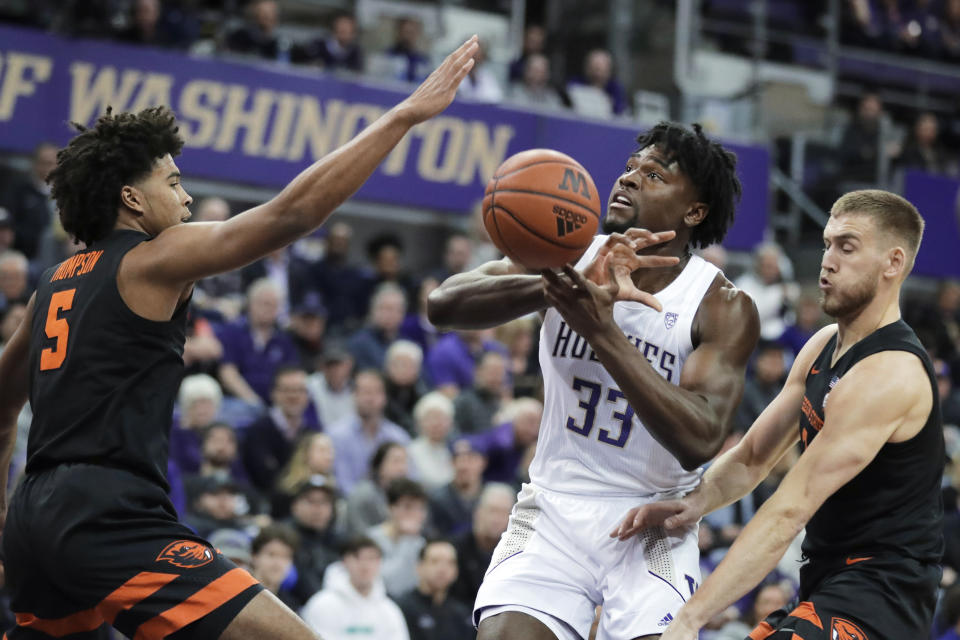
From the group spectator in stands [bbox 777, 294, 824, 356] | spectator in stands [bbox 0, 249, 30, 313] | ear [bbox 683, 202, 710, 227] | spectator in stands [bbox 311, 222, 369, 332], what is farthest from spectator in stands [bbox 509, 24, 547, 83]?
ear [bbox 683, 202, 710, 227]

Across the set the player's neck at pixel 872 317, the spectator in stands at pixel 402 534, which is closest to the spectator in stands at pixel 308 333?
the spectator in stands at pixel 402 534

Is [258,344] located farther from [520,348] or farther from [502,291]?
[502,291]

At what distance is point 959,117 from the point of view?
18.1m

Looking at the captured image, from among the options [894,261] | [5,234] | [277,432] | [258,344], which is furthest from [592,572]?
[5,234]

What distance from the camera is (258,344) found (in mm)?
10328

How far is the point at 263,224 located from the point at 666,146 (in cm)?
163

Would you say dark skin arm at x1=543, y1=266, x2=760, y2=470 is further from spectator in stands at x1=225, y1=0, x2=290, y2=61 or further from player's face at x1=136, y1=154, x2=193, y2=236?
spectator in stands at x1=225, y1=0, x2=290, y2=61

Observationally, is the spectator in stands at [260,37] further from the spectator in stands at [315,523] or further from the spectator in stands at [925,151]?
the spectator in stands at [925,151]

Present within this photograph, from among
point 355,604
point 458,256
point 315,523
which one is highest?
point 458,256

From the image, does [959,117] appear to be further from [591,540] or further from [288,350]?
[591,540]

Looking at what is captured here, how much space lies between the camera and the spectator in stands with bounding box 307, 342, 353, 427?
10164 mm

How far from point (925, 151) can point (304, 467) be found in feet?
34.6

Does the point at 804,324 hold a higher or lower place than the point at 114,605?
lower

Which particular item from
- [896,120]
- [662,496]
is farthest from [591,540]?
[896,120]
